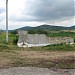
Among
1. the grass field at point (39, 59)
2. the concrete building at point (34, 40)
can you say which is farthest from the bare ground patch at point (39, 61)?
the concrete building at point (34, 40)

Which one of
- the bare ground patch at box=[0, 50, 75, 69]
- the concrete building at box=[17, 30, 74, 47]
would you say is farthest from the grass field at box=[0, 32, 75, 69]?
the concrete building at box=[17, 30, 74, 47]

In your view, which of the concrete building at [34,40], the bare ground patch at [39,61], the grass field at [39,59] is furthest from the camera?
the concrete building at [34,40]

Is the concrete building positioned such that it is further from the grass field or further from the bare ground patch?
the bare ground patch

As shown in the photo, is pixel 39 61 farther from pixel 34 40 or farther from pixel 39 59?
pixel 34 40

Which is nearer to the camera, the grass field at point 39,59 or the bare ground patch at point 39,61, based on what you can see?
the bare ground patch at point 39,61

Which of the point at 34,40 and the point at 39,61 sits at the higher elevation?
the point at 34,40

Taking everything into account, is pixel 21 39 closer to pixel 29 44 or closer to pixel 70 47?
pixel 29 44

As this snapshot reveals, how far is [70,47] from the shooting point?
22.7m

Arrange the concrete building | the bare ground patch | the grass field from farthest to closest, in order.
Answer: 1. the concrete building
2. the grass field
3. the bare ground patch

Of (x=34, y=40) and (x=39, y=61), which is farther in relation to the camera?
(x=34, y=40)

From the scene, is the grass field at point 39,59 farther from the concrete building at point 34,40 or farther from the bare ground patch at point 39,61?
the concrete building at point 34,40

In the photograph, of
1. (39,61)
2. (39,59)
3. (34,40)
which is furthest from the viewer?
(34,40)

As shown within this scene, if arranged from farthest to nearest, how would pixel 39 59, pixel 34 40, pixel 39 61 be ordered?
1. pixel 34 40
2. pixel 39 59
3. pixel 39 61

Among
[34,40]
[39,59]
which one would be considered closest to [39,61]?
[39,59]
